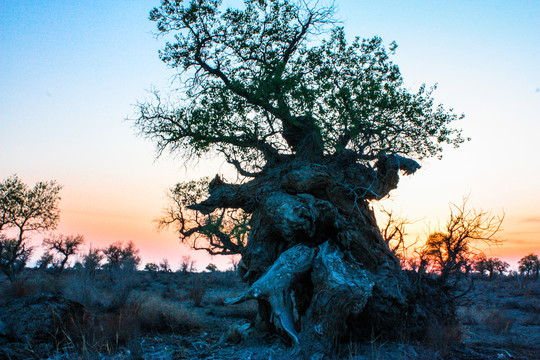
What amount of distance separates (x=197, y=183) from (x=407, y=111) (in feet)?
31.8

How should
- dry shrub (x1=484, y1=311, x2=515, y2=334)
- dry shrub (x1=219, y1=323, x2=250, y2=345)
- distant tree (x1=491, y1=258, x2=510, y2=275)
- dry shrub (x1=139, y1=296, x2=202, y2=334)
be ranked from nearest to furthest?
dry shrub (x1=219, y1=323, x2=250, y2=345), dry shrub (x1=139, y1=296, x2=202, y2=334), dry shrub (x1=484, y1=311, x2=515, y2=334), distant tree (x1=491, y1=258, x2=510, y2=275)

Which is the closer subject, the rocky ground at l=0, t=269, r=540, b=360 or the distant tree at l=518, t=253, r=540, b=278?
the rocky ground at l=0, t=269, r=540, b=360

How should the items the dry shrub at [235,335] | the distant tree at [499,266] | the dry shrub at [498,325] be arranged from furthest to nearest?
the distant tree at [499,266]
the dry shrub at [498,325]
the dry shrub at [235,335]

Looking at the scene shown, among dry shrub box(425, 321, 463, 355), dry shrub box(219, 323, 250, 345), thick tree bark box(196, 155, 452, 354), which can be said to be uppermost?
thick tree bark box(196, 155, 452, 354)

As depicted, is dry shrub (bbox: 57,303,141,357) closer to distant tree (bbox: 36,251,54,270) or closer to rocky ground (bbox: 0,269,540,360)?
rocky ground (bbox: 0,269,540,360)

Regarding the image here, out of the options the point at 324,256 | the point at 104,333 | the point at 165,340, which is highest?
the point at 324,256

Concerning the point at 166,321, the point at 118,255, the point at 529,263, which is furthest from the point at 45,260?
the point at 529,263

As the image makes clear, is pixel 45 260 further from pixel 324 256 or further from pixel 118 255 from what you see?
pixel 324 256

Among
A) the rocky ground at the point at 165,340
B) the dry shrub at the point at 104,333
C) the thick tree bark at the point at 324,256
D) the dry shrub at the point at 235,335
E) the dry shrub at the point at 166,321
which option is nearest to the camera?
the rocky ground at the point at 165,340

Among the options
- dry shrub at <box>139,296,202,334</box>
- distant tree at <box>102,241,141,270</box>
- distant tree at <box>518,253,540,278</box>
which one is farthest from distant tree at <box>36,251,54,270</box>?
distant tree at <box>518,253,540,278</box>

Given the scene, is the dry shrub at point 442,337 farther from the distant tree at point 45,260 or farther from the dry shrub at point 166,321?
the distant tree at point 45,260

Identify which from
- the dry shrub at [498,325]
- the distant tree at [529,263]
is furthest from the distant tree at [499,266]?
the dry shrub at [498,325]

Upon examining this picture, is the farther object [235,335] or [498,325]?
[498,325]

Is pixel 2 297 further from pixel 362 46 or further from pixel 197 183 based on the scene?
pixel 362 46
